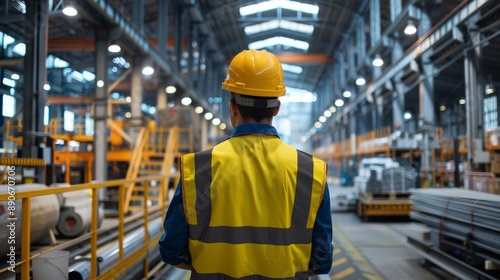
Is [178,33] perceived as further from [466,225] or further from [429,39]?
[466,225]

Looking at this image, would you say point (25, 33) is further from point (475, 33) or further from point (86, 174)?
point (475, 33)

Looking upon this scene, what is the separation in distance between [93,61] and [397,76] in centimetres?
1261

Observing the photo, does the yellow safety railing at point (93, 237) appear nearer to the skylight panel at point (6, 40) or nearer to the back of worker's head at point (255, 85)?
the back of worker's head at point (255, 85)

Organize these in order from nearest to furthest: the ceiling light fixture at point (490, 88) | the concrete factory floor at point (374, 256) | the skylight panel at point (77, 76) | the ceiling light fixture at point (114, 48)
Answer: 1. the concrete factory floor at point (374, 256)
2. the skylight panel at point (77, 76)
3. the ceiling light fixture at point (114, 48)
4. the ceiling light fixture at point (490, 88)

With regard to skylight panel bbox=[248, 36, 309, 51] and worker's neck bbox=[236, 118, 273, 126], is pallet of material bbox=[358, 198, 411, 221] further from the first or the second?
worker's neck bbox=[236, 118, 273, 126]

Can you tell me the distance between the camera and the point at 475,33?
10.1 metres

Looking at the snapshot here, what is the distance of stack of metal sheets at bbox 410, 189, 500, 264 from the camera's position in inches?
158

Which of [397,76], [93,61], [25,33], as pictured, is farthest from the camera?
[397,76]

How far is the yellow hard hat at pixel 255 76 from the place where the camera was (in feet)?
5.16

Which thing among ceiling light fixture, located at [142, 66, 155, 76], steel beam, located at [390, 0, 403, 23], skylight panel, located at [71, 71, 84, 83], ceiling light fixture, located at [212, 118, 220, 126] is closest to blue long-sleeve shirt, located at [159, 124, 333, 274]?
steel beam, located at [390, 0, 403, 23]

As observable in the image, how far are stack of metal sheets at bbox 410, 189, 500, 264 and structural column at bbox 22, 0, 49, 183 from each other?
6135mm

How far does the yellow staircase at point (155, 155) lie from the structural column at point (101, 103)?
783 millimetres

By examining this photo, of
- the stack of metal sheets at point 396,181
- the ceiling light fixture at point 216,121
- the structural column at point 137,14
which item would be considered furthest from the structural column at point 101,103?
the ceiling light fixture at point 216,121

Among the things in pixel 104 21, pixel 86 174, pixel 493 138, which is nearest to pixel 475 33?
pixel 493 138
